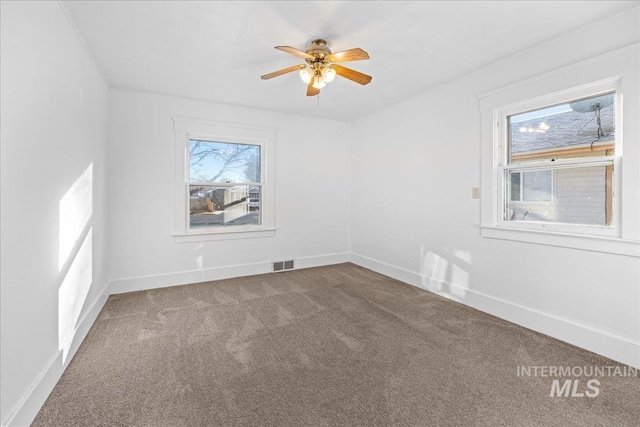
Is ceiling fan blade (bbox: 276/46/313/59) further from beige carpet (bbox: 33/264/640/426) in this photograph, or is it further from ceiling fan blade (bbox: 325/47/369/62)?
beige carpet (bbox: 33/264/640/426)

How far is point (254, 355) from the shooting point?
2229 mm

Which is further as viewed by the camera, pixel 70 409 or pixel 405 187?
pixel 405 187

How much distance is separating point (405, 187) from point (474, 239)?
4.14 feet

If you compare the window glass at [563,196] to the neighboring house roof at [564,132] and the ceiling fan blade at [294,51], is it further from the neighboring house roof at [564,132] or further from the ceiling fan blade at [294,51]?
the ceiling fan blade at [294,51]

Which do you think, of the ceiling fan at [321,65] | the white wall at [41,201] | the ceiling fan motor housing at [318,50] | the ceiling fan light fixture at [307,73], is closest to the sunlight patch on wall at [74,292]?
the white wall at [41,201]

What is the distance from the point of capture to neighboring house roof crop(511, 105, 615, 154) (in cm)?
234

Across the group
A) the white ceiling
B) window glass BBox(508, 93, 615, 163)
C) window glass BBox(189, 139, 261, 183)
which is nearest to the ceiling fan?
the white ceiling

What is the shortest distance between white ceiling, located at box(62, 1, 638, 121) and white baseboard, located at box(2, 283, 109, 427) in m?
2.50

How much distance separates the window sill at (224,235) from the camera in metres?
4.03

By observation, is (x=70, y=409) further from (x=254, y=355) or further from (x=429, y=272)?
(x=429, y=272)

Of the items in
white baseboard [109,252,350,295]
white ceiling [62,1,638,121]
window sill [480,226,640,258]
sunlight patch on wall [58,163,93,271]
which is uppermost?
white ceiling [62,1,638,121]

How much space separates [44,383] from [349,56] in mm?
3078

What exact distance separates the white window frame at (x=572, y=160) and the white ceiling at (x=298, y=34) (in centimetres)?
39

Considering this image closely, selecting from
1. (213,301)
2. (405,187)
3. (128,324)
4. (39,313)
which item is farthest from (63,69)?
(405,187)
